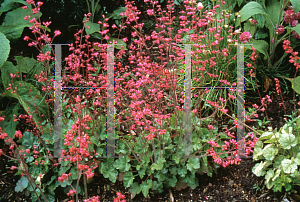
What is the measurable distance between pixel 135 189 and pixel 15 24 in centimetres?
204

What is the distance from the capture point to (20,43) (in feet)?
12.1

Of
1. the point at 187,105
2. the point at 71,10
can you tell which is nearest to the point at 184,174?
the point at 187,105

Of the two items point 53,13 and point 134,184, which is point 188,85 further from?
point 53,13

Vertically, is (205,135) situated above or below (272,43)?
below

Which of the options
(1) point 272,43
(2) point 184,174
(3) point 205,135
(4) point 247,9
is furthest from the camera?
(1) point 272,43

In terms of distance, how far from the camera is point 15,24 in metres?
3.12

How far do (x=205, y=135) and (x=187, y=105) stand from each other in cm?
49

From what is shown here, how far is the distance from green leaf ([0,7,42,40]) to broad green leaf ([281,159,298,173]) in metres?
2.56

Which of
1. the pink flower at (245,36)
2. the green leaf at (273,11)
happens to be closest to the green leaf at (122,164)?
the pink flower at (245,36)

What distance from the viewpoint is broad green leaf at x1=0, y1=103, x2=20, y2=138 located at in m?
2.73

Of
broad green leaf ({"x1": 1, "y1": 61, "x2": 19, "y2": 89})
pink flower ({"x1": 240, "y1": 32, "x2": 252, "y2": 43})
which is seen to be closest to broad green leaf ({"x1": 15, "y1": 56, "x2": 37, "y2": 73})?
broad green leaf ({"x1": 1, "y1": 61, "x2": 19, "y2": 89})

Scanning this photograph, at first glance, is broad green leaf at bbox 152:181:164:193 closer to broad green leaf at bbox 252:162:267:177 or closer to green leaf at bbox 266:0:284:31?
broad green leaf at bbox 252:162:267:177

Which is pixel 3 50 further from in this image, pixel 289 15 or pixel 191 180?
pixel 289 15

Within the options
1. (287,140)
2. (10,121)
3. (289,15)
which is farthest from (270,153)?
(10,121)
